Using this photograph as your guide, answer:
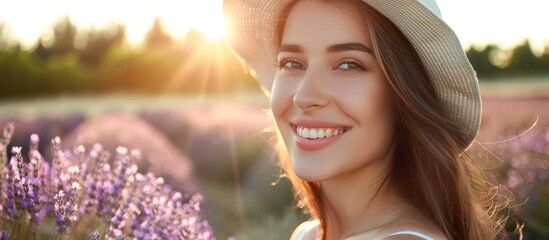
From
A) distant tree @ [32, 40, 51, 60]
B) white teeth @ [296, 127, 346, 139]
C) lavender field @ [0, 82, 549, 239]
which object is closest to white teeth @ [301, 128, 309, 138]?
white teeth @ [296, 127, 346, 139]

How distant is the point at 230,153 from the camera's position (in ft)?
31.8

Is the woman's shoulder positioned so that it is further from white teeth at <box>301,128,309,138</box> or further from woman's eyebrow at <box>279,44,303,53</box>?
woman's eyebrow at <box>279,44,303,53</box>

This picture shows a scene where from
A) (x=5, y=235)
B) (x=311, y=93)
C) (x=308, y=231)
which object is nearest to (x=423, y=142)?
(x=311, y=93)

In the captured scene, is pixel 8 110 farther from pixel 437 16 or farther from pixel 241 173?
pixel 437 16

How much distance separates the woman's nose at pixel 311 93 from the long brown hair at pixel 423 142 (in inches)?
8.7

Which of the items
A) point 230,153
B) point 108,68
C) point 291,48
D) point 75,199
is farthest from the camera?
point 108,68

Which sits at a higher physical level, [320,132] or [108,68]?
[320,132]

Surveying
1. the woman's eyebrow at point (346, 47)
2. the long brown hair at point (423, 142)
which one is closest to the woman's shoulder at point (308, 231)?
the long brown hair at point (423, 142)

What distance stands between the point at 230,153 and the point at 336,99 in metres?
6.75

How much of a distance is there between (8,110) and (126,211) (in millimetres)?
8956

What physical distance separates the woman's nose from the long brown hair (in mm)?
221

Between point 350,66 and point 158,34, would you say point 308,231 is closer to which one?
point 350,66

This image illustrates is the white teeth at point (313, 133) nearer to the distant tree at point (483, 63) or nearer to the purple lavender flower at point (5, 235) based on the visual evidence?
the purple lavender flower at point (5, 235)

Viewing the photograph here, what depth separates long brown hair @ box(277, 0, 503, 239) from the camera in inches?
120
